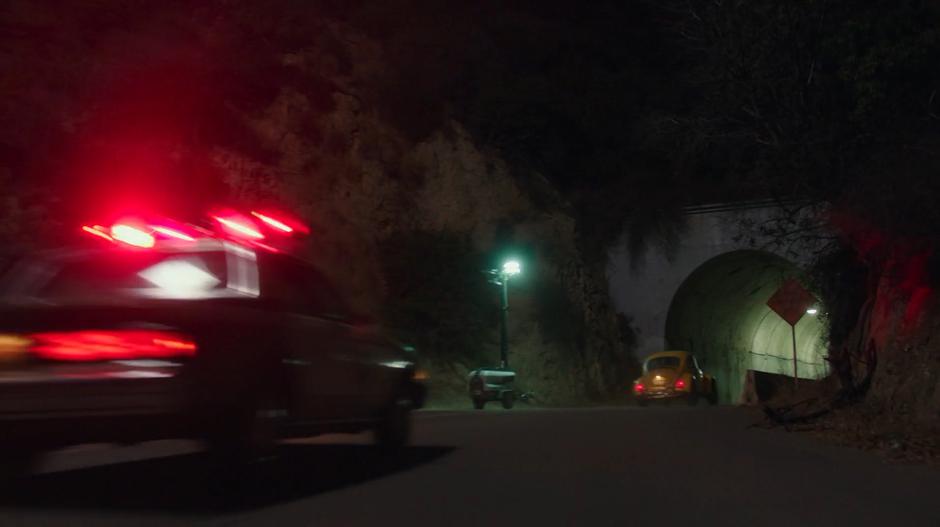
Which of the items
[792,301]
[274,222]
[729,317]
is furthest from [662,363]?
[274,222]

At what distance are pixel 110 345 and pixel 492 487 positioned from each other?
3.52 m

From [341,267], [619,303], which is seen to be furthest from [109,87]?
[619,303]

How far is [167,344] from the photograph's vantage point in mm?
7340

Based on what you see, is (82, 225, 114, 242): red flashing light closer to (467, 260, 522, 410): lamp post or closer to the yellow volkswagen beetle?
(467, 260, 522, 410): lamp post

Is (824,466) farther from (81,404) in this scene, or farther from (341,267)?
(341,267)

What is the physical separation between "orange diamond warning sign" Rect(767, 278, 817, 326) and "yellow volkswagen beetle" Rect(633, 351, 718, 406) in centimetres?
1037

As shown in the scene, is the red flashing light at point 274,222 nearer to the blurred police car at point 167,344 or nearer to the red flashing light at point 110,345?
the blurred police car at point 167,344

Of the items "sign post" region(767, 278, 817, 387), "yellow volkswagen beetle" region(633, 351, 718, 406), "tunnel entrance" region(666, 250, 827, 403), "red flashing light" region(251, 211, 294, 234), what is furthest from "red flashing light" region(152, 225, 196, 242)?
"tunnel entrance" region(666, 250, 827, 403)

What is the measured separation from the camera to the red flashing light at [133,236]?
27.0ft

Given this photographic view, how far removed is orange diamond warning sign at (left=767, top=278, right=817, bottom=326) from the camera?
2283cm

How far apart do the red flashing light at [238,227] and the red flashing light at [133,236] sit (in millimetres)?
704

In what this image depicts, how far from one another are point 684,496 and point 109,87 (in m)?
28.6

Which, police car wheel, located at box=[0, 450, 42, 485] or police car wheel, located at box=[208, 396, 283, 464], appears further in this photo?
police car wheel, located at box=[0, 450, 42, 485]

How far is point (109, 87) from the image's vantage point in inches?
1303
